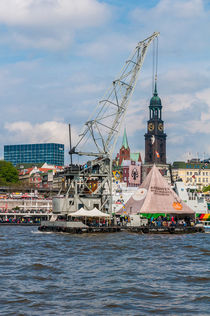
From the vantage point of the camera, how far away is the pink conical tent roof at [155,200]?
240ft

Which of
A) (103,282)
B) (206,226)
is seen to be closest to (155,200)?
(206,226)

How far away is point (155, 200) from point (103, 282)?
155 ft

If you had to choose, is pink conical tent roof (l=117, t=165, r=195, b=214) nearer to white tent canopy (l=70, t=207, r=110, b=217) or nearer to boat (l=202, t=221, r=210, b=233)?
white tent canopy (l=70, t=207, r=110, b=217)

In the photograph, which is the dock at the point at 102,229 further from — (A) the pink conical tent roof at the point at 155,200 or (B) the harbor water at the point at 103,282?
(B) the harbor water at the point at 103,282

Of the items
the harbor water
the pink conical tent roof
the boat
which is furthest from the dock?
the harbor water

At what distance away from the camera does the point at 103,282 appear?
88.8 ft

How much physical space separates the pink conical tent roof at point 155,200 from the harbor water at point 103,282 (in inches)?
1182

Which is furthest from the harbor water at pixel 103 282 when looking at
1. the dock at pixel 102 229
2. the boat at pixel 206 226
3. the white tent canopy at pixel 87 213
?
the boat at pixel 206 226

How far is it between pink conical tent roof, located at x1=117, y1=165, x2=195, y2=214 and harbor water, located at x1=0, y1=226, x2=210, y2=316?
3003cm

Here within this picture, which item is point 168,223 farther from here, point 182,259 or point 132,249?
point 182,259

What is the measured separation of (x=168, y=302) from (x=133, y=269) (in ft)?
30.6

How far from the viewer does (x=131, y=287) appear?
25.9 m

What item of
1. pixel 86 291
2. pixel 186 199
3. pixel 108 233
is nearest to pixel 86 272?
pixel 86 291

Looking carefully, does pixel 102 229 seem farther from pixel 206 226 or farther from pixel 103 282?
pixel 103 282
